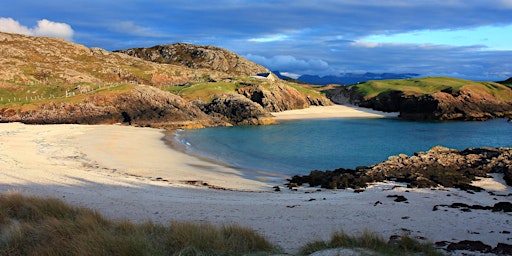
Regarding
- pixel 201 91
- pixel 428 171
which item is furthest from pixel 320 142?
pixel 201 91

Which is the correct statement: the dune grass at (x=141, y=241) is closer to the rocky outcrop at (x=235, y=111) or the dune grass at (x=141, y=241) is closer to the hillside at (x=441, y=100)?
the rocky outcrop at (x=235, y=111)

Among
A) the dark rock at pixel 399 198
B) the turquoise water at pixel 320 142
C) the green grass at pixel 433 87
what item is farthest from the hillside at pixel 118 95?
the dark rock at pixel 399 198

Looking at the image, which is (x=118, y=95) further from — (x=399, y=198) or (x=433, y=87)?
(x=433, y=87)

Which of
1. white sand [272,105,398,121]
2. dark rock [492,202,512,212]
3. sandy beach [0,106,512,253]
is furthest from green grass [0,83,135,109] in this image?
dark rock [492,202,512,212]

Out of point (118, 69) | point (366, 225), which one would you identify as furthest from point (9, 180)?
point (118, 69)

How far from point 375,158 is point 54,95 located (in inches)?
1758

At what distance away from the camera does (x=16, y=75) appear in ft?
220

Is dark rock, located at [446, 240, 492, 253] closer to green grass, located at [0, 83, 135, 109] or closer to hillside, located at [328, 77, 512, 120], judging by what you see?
green grass, located at [0, 83, 135, 109]

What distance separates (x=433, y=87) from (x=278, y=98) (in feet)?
123

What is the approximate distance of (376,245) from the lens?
341 inches

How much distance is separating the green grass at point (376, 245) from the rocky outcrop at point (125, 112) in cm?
4577

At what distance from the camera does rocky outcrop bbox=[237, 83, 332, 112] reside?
261 ft

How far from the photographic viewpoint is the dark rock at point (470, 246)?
9.09m

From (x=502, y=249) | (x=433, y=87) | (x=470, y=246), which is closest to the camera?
(x=502, y=249)
